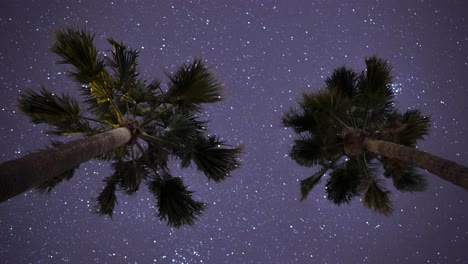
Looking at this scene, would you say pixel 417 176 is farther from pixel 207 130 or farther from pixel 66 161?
pixel 66 161

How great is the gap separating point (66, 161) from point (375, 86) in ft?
18.1

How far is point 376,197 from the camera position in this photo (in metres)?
8.37

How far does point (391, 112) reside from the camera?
877 centimetres

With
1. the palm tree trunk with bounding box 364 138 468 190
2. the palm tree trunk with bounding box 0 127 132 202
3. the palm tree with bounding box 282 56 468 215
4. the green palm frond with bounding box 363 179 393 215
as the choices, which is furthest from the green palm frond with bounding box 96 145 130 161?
the green palm frond with bounding box 363 179 393 215

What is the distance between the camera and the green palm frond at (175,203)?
24.4ft

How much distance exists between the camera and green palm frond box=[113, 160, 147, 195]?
7887 millimetres

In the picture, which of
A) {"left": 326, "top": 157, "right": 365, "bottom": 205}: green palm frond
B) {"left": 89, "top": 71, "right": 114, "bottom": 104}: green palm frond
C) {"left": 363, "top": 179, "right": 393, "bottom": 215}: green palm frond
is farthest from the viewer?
{"left": 326, "top": 157, "right": 365, "bottom": 205}: green palm frond

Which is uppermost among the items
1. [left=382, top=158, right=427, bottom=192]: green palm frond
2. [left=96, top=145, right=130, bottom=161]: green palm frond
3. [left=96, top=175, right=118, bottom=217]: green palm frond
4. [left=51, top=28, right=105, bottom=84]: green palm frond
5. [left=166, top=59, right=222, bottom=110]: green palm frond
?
[left=382, top=158, right=427, bottom=192]: green palm frond

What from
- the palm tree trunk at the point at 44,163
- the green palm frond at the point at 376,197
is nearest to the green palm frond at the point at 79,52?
the palm tree trunk at the point at 44,163

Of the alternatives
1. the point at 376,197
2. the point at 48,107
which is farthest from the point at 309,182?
the point at 48,107

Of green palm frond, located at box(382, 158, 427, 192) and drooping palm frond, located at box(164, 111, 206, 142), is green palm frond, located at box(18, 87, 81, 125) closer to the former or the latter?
drooping palm frond, located at box(164, 111, 206, 142)

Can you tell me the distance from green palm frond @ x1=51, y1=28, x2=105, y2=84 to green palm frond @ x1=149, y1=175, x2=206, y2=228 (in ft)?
7.74

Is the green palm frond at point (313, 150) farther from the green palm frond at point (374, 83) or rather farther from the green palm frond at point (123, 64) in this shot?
the green palm frond at point (123, 64)

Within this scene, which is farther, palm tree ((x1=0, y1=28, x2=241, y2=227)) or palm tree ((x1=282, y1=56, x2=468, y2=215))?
palm tree ((x1=282, y1=56, x2=468, y2=215))
